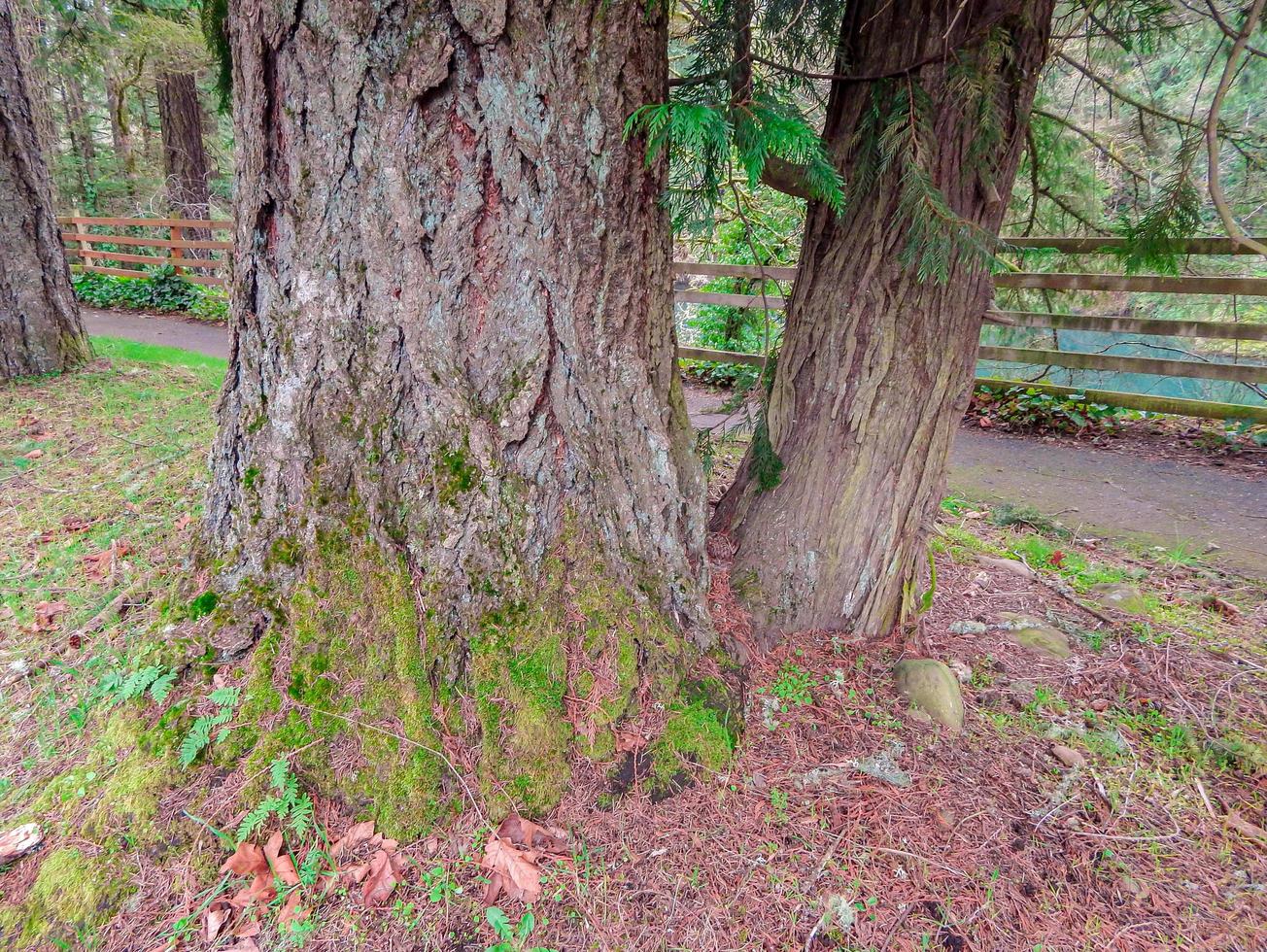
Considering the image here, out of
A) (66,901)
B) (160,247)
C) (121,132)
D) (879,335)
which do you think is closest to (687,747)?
(879,335)

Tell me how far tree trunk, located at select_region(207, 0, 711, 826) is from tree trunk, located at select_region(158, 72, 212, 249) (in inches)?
574

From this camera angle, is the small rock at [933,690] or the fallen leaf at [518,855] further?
the small rock at [933,690]

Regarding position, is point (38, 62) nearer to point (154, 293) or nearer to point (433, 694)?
point (154, 293)

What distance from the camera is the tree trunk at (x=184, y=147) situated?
1309cm

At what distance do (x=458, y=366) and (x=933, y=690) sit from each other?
6.77ft

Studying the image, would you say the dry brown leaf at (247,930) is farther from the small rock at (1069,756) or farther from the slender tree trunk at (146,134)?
the slender tree trunk at (146,134)

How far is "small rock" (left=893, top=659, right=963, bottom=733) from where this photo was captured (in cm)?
242

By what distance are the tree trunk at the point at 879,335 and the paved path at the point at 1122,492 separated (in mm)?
1569

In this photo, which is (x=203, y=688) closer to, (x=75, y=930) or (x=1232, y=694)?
(x=75, y=930)

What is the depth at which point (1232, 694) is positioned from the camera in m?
2.62

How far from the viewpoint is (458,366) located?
2.00 metres

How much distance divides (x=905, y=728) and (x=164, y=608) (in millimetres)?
2604

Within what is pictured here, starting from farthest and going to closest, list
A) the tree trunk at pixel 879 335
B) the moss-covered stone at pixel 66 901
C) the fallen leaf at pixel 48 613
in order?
the fallen leaf at pixel 48 613
the tree trunk at pixel 879 335
the moss-covered stone at pixel 66 901

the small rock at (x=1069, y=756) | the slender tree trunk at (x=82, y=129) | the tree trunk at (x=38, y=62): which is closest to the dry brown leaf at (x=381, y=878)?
the small rock at (x=1069, y=756)
